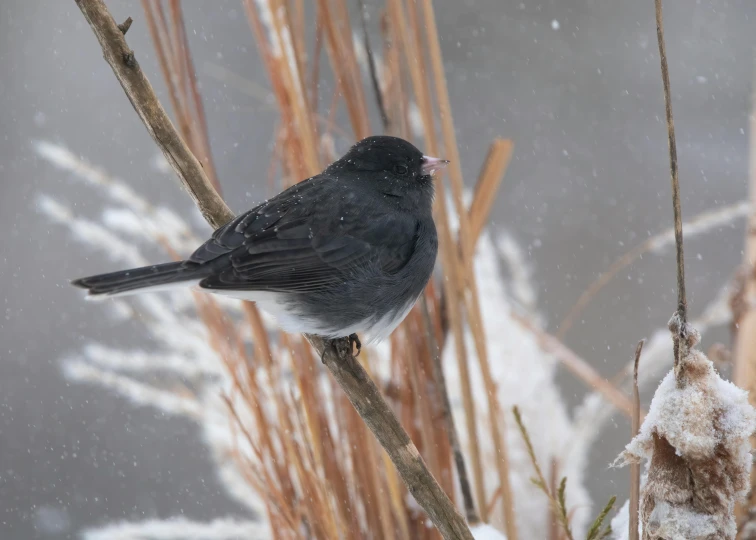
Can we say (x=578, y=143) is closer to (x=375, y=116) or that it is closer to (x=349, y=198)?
(x=375, y=116)

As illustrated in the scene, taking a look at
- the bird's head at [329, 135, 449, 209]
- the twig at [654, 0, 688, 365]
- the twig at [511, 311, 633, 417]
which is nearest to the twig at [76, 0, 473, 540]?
the bird's head at [329, 135, 449, 209]

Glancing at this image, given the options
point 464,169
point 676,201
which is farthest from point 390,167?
point 464,169

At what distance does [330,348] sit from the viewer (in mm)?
1114

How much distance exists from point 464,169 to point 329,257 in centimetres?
193

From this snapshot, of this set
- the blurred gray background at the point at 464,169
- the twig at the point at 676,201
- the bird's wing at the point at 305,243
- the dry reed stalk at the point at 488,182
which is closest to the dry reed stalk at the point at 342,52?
the bird's wing at the point at 305,243

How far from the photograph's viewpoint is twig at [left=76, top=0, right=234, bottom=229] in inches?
36.7

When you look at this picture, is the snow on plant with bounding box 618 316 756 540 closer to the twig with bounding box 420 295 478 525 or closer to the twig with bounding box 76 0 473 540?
the twig with bounding box 76 0 473 540

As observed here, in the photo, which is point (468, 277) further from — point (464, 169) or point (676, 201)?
point (464, 169)

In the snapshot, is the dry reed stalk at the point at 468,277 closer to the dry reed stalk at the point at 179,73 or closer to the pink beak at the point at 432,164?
the pink beak at the point at 432,164

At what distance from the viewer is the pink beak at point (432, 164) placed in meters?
1.16

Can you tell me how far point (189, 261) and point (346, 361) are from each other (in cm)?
28

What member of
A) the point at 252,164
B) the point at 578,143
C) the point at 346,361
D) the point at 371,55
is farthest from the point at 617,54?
the point at 346,361

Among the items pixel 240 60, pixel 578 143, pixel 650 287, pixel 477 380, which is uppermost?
pixel 240 60

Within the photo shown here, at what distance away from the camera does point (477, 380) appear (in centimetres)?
206
